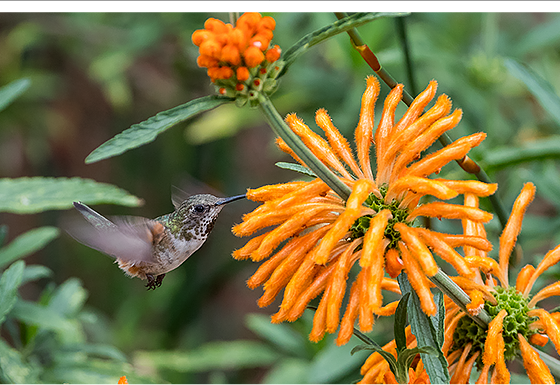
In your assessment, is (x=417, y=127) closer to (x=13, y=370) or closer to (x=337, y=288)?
(x=337, y=288)

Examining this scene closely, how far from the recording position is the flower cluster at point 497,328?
78 centimetres

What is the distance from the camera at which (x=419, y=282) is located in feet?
2.31

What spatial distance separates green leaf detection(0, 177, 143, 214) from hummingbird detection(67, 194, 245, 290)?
0.44m

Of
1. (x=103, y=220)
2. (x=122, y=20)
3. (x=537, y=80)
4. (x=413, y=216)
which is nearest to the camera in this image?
(x=413, y=216)

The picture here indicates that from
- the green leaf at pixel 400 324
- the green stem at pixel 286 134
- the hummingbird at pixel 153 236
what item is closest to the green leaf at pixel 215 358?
the hummingbird at pixel 153 236

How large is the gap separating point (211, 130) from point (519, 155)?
1482mm

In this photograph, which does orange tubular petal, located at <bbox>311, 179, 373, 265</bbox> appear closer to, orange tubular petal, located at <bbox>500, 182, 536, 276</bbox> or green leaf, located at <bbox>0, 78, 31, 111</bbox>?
orange tubular petal, located at <bbox>500, 182, 536, 276</bbox>

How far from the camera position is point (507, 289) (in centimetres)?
93

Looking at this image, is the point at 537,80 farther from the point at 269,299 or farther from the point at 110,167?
the point at 110,167

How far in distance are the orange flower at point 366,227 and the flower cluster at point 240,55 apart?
0.19 metres

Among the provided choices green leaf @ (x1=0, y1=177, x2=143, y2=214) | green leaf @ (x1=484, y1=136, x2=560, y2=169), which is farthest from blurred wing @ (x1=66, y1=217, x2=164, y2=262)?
green leaf @ (x1=484, y1=136, x2=560, y2=169)

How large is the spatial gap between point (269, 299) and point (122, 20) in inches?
103

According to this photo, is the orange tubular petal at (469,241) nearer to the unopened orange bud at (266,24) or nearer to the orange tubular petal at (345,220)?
the orange tubular petal at (345,220)

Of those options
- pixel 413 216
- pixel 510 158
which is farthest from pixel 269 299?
pixel 510 158
